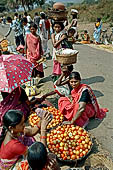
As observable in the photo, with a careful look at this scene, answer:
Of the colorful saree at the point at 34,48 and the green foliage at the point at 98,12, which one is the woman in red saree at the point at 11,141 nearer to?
the colorful saree at the point at 34,48

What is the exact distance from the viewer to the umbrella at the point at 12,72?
2.66 m

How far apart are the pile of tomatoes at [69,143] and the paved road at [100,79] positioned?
21.0 inches

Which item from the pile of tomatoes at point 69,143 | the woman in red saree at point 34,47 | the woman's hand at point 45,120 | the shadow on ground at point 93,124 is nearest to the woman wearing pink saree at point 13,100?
the pile of tomatoes at point 69,143

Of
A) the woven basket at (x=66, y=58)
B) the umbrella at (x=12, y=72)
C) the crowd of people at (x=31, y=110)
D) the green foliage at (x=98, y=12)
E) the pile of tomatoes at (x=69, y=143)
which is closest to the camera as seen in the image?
the crowd of people at (x=31, y=110)

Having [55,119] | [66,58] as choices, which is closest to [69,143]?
[55,119]

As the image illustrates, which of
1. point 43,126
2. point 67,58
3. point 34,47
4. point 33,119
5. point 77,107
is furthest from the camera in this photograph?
point 34,47

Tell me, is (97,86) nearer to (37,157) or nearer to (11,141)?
(11,141)

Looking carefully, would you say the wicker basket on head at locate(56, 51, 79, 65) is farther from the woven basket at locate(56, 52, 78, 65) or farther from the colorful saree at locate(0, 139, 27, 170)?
the colorful saree at locate(0, 139, 27, 170)

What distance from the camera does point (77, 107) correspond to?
3.52m

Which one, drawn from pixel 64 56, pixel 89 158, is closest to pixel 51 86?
pixel 64 56

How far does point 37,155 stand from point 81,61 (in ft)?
22.1

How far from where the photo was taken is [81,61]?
26.7ft

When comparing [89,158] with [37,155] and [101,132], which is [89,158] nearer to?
[101,132]

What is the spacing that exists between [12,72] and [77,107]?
4.56 feet
